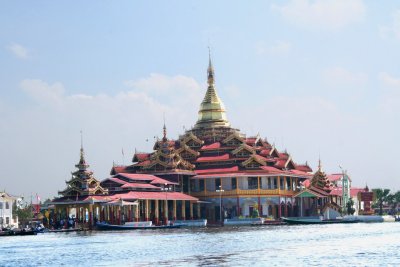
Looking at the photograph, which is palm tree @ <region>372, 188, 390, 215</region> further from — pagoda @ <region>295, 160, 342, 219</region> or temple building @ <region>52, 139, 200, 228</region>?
temple building @ <region>52, 139, 200, 228</region>

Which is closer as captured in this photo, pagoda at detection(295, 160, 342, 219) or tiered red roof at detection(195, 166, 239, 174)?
tiered red roof at detection(195, 166, 239, 174)

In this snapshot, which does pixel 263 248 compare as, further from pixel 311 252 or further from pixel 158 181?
pixel 158 181

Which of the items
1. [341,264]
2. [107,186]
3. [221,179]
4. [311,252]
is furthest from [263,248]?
[221,179]

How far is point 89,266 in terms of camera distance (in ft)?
144

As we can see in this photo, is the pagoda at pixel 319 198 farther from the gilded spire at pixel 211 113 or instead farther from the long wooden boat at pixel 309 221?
the gilded spire at pixel 211 113

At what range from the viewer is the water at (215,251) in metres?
44.1

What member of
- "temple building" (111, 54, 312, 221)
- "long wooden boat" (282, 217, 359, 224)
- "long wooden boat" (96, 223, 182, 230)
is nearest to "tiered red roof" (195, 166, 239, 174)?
"temple building" (111, 54, 312, 221)

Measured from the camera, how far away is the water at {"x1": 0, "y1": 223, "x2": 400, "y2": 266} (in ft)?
145

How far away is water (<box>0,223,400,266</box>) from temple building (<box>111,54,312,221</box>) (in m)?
36.0

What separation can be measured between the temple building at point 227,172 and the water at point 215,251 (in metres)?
36.0

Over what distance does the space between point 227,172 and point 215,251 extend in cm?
5284

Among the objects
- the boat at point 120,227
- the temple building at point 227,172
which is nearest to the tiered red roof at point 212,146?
the temple building at point 227,172

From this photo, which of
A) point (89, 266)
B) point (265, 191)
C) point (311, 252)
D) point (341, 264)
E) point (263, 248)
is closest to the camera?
point (341, 264)

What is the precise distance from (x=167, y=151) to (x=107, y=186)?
37.1 ft
